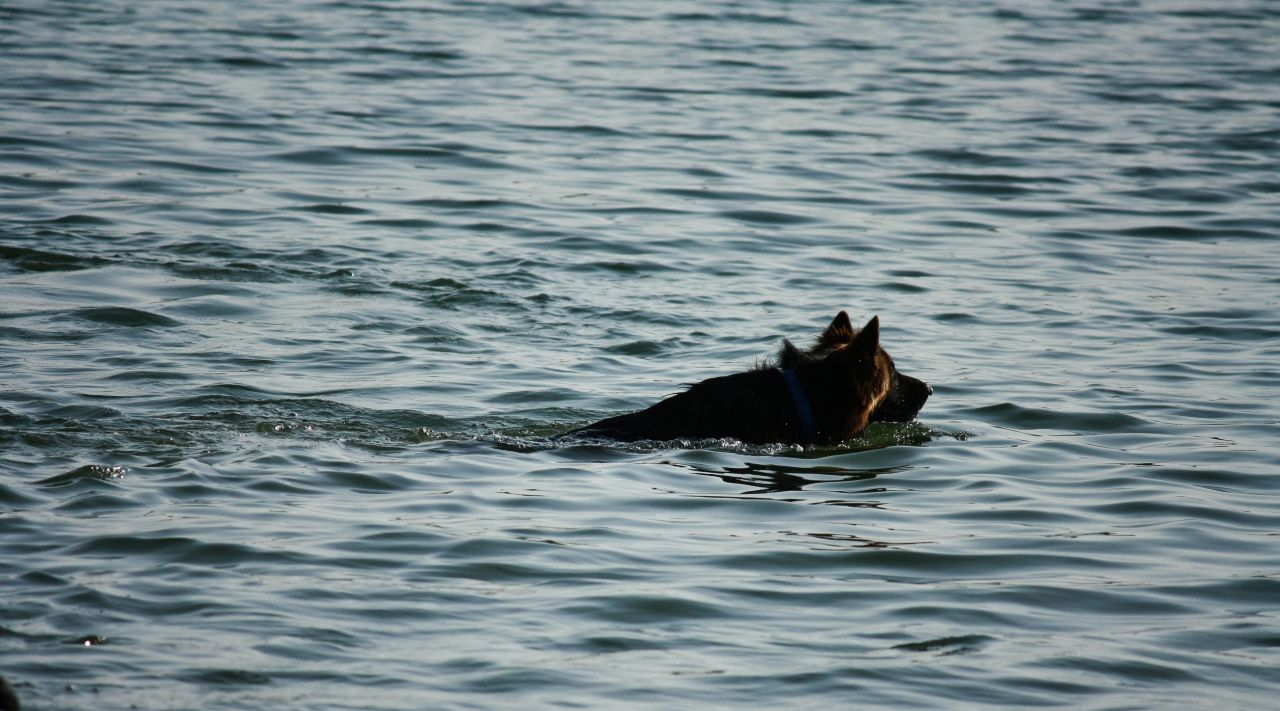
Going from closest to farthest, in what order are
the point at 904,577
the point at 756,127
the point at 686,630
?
the point at 686,630, the point at 904,577, the point at 756,127

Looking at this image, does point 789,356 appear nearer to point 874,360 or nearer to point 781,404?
Answer: point 781,404

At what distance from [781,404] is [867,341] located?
2.17 ft

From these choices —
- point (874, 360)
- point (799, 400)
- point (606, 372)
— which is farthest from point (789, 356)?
point (606, 372)

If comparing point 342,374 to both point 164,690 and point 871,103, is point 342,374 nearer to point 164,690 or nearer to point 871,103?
point 164,690

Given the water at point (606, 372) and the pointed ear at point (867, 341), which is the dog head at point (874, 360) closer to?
the pointed ear at point (867, 341)

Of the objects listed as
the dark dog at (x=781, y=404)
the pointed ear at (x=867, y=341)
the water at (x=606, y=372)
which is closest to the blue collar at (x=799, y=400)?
the dark dog at (x=781, y=404)

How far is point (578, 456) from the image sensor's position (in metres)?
9.23

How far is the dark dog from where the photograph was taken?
368 inches

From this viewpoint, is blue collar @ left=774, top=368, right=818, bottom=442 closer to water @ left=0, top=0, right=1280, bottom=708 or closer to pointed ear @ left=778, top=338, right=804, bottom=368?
pointed ear @ left=778, top=338, right=804, bottom=368

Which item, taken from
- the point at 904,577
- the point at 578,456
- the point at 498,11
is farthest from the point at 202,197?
the point at 498,11

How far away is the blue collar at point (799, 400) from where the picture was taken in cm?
939

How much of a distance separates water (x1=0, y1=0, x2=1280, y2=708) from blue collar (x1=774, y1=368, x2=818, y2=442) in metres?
0.25

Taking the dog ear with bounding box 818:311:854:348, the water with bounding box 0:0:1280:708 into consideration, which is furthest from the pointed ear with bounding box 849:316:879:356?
the water with bounding box 0:0:1280:708

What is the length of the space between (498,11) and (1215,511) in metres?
23.1
